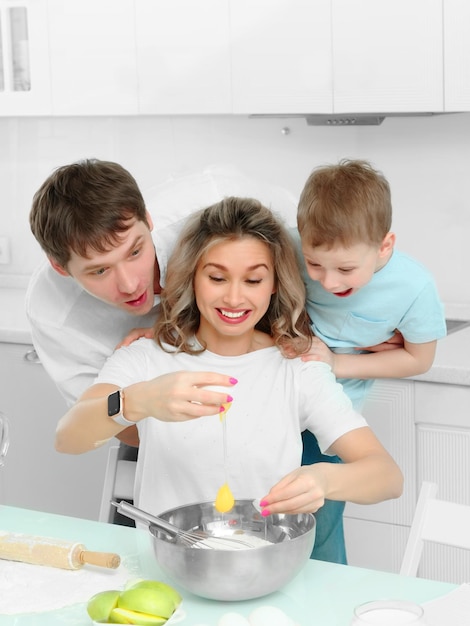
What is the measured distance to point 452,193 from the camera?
2969 mm

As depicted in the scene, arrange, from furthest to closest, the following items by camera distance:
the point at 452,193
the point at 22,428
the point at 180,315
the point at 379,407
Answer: the point at 22,428, the point at 452,193, the point at 379,407, the point at 180,315

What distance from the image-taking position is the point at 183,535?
1.44 m

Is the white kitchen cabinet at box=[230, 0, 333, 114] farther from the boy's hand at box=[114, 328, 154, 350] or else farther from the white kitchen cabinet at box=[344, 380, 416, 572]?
the boy's hand at box=[114, 328, 154, 350]

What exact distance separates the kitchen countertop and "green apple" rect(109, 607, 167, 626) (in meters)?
1.32

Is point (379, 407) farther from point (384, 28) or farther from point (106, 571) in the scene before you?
point (106, 571)

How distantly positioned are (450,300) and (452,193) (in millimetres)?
326

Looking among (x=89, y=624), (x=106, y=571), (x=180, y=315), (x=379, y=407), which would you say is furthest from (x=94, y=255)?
(x=379, y=407)

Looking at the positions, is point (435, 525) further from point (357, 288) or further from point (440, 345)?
point (440, 345)

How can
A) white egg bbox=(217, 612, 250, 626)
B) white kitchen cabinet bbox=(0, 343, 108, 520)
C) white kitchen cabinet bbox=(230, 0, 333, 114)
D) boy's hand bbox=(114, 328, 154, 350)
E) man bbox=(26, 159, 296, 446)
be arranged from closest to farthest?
white egg bbox=(217, 612, 250, 626) → man bbox=(26, 159, 296, 446) → boy's hand bbox=(114, 328, 154, 350) → white kitchen cabinet bbox=(230, 0, 333, 114) → white kitchen cabinet bbox=(0, 343, 108, 520)

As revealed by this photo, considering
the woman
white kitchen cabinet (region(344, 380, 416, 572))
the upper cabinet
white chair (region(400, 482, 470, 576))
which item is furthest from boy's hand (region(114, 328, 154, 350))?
the upper cabinet

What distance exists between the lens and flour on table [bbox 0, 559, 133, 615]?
1.41m

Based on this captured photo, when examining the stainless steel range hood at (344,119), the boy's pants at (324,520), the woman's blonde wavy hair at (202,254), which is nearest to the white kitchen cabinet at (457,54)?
the stainless steel range hood at (344,119)

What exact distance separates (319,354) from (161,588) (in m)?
0.74

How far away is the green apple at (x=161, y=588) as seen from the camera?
4.37 feet
